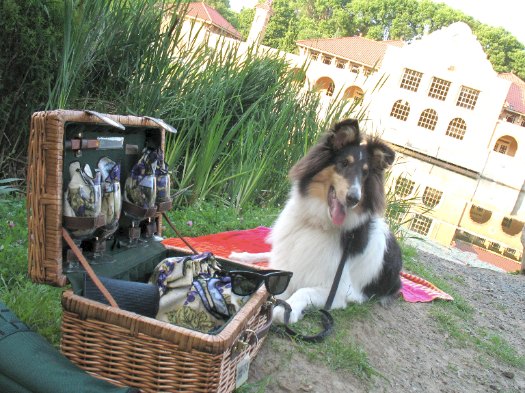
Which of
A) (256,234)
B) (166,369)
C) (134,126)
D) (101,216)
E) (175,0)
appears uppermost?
(175,0)

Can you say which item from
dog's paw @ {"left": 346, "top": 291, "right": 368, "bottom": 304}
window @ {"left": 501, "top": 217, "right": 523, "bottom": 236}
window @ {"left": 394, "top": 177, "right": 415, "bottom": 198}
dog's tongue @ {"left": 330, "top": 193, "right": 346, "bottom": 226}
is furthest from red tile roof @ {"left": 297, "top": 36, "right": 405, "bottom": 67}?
dog's tongue @ {"left": 330, "top": 193, "right": 346, "bottom": 226}

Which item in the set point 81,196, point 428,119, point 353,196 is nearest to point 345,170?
point 353,196

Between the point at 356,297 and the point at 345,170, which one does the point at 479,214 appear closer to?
the point at 356,297

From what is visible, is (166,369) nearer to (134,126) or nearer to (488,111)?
(134,126)

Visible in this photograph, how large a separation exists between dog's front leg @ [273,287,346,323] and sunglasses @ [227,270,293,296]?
64 cm

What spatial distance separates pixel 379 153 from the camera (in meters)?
3.49

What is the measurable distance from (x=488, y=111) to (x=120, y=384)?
4100 cm

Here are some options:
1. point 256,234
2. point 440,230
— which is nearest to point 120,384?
point 256,234

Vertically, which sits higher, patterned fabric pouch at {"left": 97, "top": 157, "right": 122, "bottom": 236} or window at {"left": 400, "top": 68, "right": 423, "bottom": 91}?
window at {"left": 400, "top": 68, "right": 423, "bottom": 91}

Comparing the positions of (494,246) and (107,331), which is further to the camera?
(494,246)

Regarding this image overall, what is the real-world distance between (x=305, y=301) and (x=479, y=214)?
25.9 metres

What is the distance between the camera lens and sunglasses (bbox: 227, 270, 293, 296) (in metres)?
2.27

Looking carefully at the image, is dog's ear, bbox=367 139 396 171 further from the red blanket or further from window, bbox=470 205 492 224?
window, bbox=470 205 492 224

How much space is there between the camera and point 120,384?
188 centimetres
